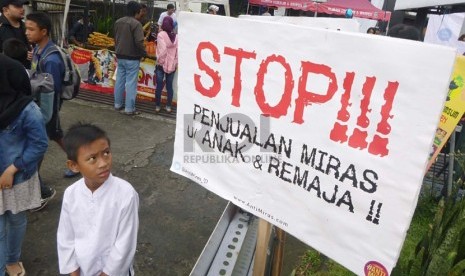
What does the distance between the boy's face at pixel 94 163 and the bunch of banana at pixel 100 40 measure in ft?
21.8

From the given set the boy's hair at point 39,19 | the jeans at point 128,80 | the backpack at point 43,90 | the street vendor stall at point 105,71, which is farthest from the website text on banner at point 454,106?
the street vendor stall at point 105,71

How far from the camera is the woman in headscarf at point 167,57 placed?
5.85 meters

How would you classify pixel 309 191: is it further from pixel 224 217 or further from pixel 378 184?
pixel 224 217

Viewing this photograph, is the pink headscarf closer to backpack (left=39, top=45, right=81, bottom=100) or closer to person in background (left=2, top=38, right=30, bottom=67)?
backpack (left=39, top=45, right=81, bottom=100)

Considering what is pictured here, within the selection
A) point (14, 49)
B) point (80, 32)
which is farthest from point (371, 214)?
point (80, 32)

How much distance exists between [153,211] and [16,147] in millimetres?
1585

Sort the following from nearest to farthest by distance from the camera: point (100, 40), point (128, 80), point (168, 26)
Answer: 1. point (168, 26)
2. point (128, 80)
3. point (100, 40)

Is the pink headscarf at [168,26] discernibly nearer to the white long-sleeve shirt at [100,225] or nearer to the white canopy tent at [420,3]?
the white canopy tent at [420,3]

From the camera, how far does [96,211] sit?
1.78 m

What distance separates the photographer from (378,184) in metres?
1.30

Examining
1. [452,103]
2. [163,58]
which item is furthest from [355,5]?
[452,103]

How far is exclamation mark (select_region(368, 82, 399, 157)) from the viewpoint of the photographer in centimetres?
123

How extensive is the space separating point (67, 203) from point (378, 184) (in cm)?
144

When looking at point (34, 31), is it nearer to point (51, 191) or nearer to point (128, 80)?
point (51, 191)
